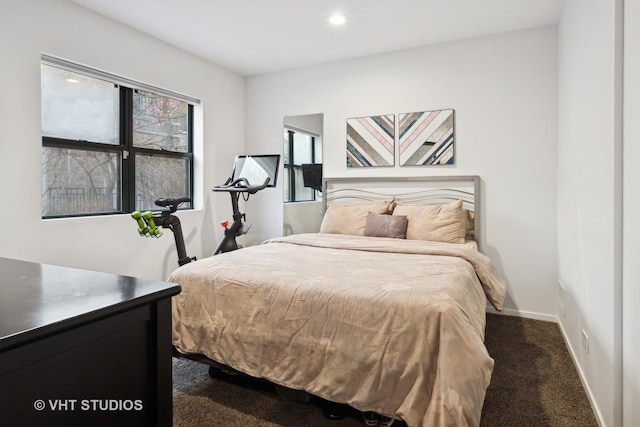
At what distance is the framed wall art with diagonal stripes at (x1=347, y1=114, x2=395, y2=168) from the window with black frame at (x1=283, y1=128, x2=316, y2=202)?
0.49 metres

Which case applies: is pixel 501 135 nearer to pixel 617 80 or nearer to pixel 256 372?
pixel 617 80

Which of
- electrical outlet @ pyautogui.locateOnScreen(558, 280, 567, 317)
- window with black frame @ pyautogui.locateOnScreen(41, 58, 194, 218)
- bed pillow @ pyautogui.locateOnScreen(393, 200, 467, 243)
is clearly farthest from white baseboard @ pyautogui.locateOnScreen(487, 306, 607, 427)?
window with black frame @ pyautogui.locateOnScreen(41, 58, 194, 218)

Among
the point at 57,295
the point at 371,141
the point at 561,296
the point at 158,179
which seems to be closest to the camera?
the point at 57,295

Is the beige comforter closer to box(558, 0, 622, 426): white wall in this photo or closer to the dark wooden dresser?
box(558, 0, 622, 426): white wall

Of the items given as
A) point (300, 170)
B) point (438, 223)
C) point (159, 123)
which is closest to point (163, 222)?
point (159, 123)

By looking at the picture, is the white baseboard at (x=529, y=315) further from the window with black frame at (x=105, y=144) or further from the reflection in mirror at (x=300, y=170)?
the window with black frame at (x=105, y=144)

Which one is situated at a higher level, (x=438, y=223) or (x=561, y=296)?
(x=438, y=223)

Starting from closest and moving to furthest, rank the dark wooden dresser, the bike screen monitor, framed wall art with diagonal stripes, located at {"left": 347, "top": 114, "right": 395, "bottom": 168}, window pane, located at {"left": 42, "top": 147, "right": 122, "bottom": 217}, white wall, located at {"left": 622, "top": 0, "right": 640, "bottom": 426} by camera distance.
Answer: the dark wooden dresser → white wall, located at {"left": 622, "top": 0, "right": 640, "bottom": 426} → window pane, located at {"left": 42, "top": 147, "right": 122, "bottom": 217} → framed wall art with diagonal stripes, located at {"left": 347, "top": 114, "right": 395, "bottom": 168} → the bike screen monitor

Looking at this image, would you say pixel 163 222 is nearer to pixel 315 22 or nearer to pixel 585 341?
pixel 315 22

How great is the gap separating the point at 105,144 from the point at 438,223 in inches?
117

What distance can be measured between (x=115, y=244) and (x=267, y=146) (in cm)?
211

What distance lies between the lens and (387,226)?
3.34m

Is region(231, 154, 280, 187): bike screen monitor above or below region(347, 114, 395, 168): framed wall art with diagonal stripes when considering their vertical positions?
below

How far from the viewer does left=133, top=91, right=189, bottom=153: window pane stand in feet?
11.7
